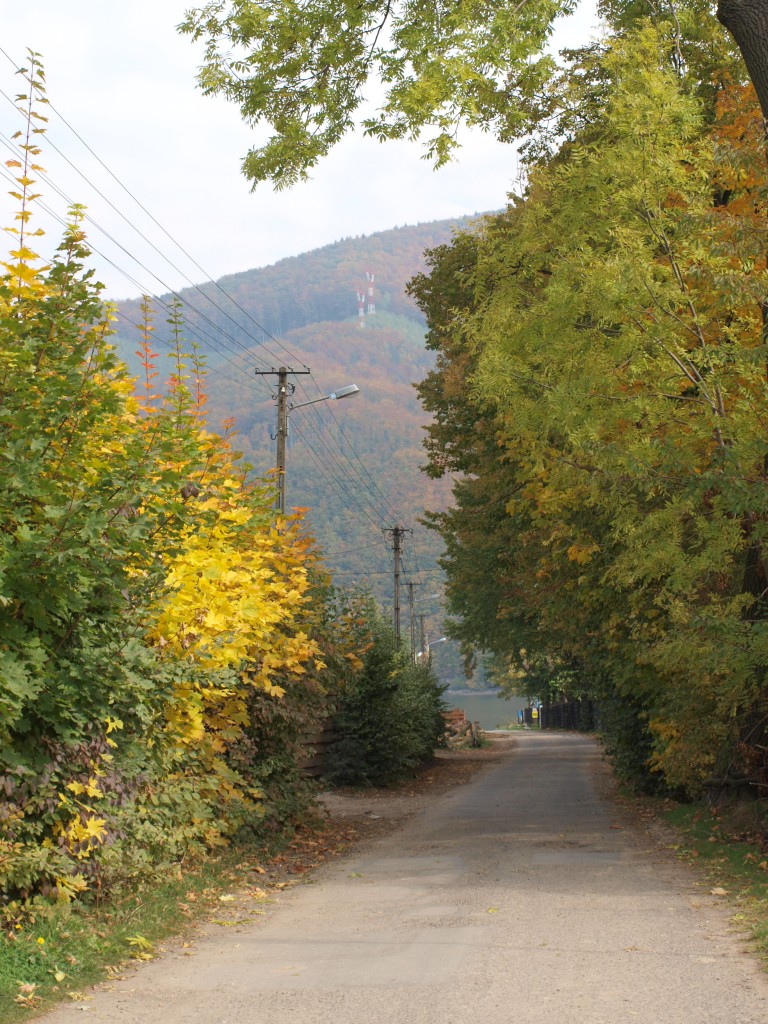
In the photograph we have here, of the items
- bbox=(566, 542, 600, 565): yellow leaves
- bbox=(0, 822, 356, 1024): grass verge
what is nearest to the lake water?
bbox=(566, 542, 600, 565): yellow leaves

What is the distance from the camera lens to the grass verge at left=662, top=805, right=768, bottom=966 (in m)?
8.09

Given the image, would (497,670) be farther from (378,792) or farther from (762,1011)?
(762,1011)

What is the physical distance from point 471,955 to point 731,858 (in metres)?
5.56

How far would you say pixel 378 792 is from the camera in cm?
2305

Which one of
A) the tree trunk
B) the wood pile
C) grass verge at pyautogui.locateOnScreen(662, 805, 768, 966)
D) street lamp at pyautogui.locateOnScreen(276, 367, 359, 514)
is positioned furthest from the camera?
the wood pile

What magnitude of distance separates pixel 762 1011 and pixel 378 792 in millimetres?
17948

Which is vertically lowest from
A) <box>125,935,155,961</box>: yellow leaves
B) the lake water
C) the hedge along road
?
the lake water

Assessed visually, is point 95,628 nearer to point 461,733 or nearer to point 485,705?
point 461,733

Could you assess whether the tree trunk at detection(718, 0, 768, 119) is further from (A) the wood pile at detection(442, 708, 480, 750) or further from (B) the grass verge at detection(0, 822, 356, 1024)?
(A) the wood pile at detection(442, 708, 480, 750)

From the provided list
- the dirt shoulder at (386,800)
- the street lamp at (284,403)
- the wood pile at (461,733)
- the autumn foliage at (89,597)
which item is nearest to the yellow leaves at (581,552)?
the dirt shoulder at (386,800)

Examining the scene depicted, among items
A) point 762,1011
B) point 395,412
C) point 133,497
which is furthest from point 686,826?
point 395,412

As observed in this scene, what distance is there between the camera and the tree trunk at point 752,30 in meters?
8.79

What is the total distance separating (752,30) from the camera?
884cm

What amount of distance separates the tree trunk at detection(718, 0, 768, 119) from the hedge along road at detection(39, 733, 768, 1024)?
6718 mm
